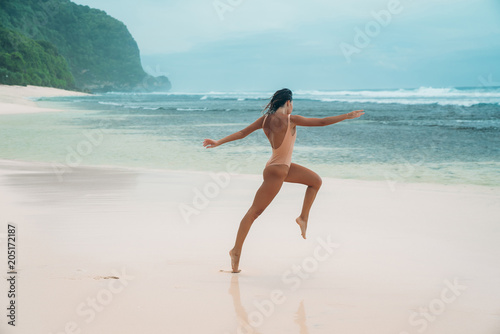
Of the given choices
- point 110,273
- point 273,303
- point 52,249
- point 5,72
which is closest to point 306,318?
point 273,303

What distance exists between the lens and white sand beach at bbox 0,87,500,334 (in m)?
3.86

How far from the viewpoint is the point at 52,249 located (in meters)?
5.55

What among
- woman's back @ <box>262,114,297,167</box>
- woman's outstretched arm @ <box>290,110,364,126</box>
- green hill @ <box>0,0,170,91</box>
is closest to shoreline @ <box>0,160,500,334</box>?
woman's back @ <box>262,114,297,167</box>

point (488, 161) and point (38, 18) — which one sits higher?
point (38, 18)

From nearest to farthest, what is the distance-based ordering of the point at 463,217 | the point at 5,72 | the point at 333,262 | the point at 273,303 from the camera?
the point at 273,303 → the point at 333,262 → the point at 463,217 → the point at 5,72

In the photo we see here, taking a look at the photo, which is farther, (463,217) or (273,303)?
(463,217)

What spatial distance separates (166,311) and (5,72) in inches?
3510

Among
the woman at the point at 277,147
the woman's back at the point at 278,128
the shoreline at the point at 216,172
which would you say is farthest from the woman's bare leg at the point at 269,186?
the shoreline at the point at 216,172

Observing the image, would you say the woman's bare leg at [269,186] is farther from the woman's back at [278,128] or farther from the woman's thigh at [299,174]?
the woman's back at [278,128]

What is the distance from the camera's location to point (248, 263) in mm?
5336

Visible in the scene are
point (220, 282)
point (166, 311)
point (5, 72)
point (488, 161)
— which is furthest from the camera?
point (5, 72)

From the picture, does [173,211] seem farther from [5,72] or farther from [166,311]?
[5,72]

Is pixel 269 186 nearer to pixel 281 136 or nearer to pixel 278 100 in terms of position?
pixel 281 136

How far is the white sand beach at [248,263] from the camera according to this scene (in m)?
3.86
